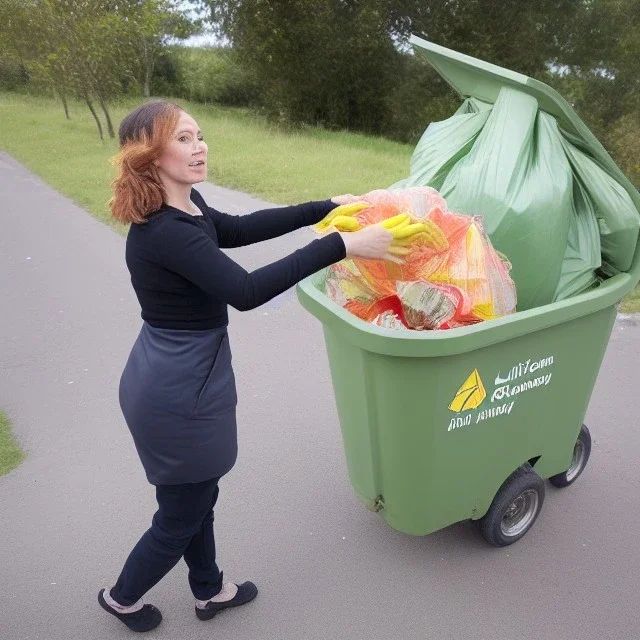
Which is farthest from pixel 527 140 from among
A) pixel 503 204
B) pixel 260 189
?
pixel 260 189

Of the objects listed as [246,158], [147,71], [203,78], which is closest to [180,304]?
[246,158]

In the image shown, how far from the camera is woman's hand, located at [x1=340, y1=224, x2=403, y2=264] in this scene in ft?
5.50

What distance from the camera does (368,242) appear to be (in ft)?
5.52

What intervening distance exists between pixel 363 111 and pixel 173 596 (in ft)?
64.4

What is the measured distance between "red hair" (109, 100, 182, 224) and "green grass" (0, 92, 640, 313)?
3.56 metres

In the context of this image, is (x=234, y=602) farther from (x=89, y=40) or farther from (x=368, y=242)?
(x=89, y=40)

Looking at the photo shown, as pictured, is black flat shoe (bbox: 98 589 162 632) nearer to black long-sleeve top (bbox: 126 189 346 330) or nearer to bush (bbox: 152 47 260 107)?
black long-sleeve top (bbox: 126 189 346 330)

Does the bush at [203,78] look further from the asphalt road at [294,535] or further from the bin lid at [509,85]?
the bin lid at [509,85]

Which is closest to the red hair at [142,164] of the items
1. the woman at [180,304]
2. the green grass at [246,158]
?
the woman at [180,304]

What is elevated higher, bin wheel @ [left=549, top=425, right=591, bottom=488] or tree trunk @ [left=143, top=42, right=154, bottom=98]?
bin wheel @ [left=549, top=425, right=591, bottom=488]

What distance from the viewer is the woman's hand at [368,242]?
1.68 m

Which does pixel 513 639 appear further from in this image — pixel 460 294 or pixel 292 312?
pixel 292 312

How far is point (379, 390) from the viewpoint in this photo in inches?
79.0

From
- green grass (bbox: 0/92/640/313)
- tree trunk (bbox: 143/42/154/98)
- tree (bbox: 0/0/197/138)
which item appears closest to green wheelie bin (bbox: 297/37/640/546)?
green grass (bbox: 0/92/640/313)
